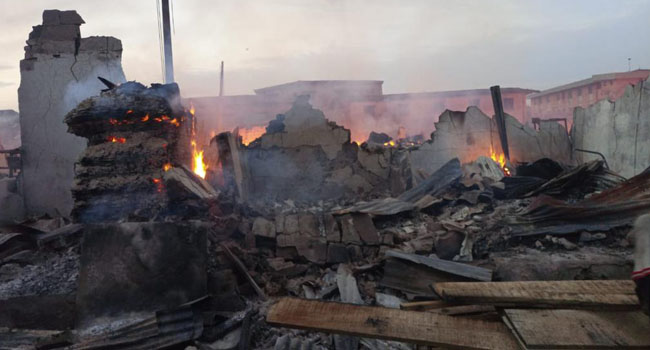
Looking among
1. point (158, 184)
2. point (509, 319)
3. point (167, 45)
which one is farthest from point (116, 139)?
point (509, 319)

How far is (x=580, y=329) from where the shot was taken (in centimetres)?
194

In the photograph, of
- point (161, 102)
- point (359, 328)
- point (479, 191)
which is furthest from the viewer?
point (479, 191)

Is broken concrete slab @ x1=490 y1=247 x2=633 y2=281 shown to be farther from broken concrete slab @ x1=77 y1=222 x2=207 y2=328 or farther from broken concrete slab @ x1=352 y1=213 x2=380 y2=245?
broken concrete slab @ x1=77 y1=222 x2=207 y2=328

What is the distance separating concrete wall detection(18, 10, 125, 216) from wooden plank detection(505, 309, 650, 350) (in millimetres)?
8870

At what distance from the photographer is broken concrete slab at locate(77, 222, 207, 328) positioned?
3.71 m

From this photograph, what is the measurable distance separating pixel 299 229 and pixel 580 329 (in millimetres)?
4227

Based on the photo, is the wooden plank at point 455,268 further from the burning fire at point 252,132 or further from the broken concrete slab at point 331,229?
the burning fire at point 252,132

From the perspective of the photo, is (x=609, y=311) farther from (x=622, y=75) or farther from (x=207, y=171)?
(x=622, y=75)

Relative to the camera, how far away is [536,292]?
2279mm

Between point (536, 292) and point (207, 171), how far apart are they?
296 inches

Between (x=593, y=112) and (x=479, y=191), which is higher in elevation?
(x=593, y=112)

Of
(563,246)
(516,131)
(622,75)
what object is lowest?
(563,246)

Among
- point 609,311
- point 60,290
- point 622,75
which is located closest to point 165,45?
point 60,290

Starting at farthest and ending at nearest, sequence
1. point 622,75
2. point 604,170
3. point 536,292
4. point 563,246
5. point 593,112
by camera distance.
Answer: point 622,75 < point 593,112 < point 604,170 < point 563,246 < point 536,292
